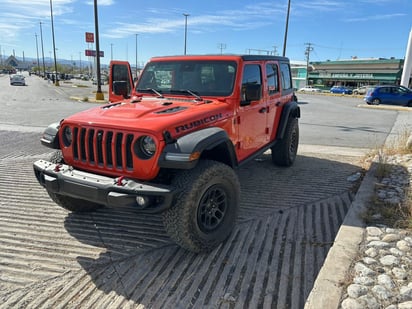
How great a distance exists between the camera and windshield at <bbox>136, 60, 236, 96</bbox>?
4.08 m

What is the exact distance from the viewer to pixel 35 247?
3.29 metres

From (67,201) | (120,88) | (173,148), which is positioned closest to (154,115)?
(173,148)

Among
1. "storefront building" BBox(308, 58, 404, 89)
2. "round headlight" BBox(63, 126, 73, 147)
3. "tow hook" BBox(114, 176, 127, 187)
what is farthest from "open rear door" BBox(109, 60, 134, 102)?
"storefront building" BBox(308, 58, 404, 89)

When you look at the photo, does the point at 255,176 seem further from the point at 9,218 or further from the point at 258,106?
the point at 9,218

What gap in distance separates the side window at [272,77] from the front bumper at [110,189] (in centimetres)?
293

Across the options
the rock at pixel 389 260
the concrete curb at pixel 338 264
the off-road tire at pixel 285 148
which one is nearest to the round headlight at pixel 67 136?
the concrete curb at pixel 338 264

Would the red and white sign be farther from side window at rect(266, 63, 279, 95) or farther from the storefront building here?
the storefront building

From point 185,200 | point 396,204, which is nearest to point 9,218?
point 185,200

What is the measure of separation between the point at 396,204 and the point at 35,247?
416 cm

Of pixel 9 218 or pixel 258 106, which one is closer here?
pixel 9 218

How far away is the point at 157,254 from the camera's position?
127 inches

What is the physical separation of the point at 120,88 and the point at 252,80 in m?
1.89

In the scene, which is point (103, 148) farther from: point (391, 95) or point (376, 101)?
point (376, 101)

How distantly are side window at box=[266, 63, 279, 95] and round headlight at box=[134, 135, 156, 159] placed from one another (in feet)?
8.70
